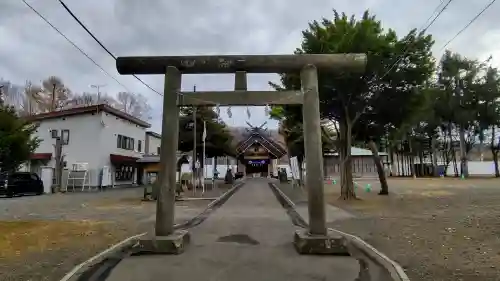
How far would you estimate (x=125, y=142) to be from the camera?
36.3 metres

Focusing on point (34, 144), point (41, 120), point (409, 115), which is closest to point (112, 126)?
point (41, 120)

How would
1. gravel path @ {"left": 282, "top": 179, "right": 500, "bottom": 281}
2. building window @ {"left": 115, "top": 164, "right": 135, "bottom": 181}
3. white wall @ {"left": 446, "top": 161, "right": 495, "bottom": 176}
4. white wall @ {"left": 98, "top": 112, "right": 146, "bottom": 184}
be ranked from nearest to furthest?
gravel path @ {"left": 282, "top": 179, "right": 500, "bottom": 281}, white wall @ {"left": 98, "top": 112, "right": 146, "bottom": 184}, building window @ {"left": 115, "top": 164, "right": 135, "bottom": 181}, white wall @ {"left": 446, "top": 161, "right": 495, "bottom": 176}

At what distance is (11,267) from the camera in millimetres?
6344

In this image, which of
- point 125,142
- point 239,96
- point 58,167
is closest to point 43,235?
point 239,96

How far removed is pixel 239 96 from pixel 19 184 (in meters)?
22.3

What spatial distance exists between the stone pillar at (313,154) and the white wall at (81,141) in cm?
2724

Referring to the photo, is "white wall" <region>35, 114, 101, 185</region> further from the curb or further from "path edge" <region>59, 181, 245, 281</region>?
the curb

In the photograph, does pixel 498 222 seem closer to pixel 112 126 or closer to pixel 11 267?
→ pixel 11 267

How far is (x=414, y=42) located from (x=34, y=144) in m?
21.1

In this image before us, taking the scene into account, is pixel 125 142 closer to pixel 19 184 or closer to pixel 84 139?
pixel 84 139

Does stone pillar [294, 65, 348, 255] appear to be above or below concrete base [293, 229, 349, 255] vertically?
above

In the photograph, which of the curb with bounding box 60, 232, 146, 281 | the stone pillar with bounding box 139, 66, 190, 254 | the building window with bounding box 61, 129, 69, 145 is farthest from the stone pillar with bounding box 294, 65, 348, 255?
the building window with bounding box 61, 129, 69, 145

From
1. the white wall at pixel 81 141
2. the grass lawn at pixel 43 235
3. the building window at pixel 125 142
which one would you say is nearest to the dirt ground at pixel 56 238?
the grass lawn at pixel 43 235

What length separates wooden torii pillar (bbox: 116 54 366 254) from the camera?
7762mm
